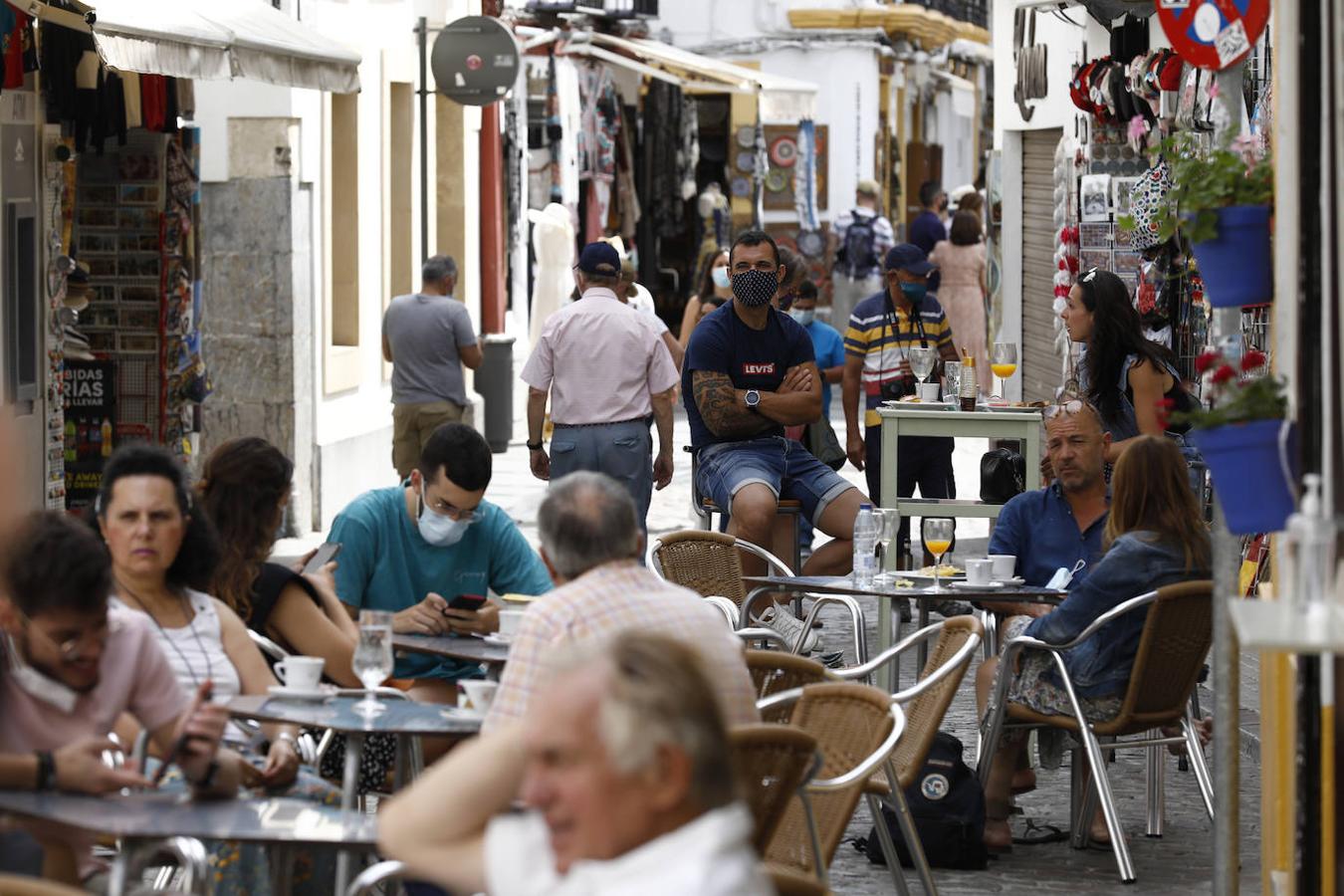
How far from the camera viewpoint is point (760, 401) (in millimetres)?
11203

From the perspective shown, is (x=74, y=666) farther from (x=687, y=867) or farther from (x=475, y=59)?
(x=475, y=59)

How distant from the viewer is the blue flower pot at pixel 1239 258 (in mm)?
5457

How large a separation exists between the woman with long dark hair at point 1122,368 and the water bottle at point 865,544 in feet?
5.64

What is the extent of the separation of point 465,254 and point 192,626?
16.9m

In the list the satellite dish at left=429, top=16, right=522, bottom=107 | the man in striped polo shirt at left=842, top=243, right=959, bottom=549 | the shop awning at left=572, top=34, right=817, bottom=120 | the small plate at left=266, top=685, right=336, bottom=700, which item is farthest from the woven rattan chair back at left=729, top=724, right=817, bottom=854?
the shop awning at left=572, top=34, right=817, bottom=120

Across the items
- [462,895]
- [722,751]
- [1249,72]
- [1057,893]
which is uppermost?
[1249,72]

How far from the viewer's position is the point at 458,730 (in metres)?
Answer: 5.56

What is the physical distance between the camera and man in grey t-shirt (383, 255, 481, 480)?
1550cm

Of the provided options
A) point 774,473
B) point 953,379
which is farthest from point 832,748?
point 953,379

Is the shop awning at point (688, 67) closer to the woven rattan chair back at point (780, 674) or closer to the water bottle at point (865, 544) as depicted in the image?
the water bottle at point (865, 544)

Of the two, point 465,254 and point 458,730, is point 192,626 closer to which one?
point 458,730

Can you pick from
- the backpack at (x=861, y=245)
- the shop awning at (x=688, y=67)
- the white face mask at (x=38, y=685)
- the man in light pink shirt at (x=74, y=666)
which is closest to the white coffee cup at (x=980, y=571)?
the man in light pink shirt at (x=74, y=666)

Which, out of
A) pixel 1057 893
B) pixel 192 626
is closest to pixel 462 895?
pixel 192 626

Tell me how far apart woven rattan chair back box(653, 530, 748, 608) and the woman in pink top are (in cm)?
1316
